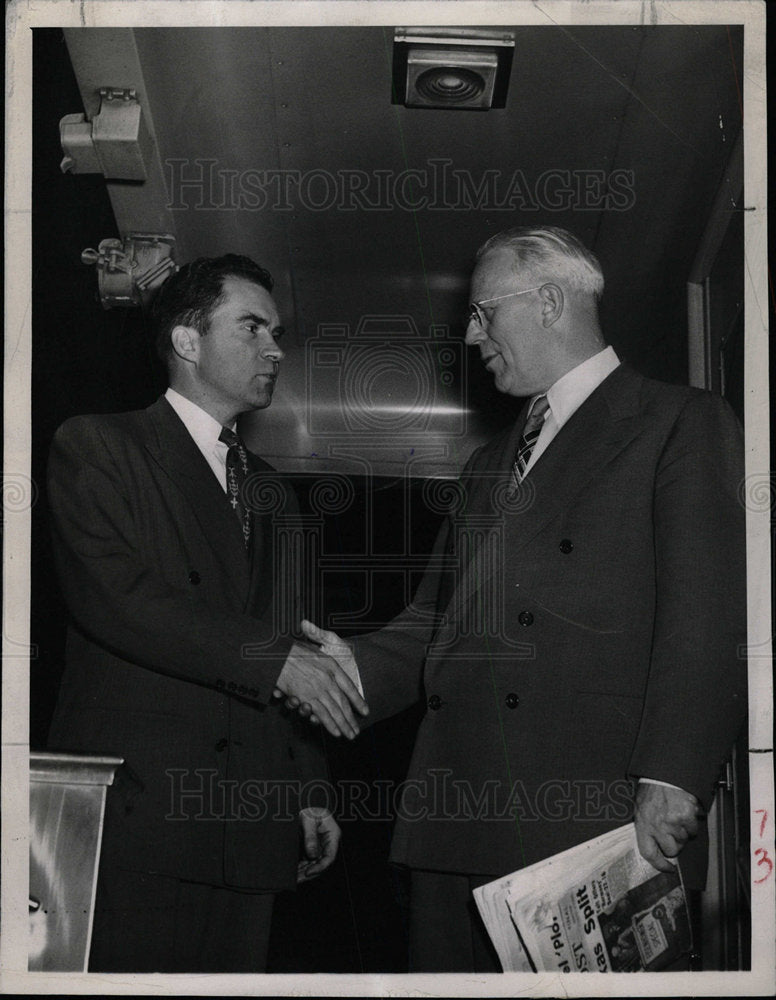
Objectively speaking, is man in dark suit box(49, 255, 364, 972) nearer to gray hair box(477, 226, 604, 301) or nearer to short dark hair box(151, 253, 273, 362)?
short dark hair box(151, 253, 273, 362)

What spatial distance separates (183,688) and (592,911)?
0.90 m

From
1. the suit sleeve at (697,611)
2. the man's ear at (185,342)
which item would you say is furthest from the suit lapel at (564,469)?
the man's ear at (185,342)

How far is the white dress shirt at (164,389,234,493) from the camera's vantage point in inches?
100

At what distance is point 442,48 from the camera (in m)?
2.71

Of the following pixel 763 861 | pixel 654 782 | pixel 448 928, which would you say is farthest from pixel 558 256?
pixel 448 928

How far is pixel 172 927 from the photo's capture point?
6.91 feet

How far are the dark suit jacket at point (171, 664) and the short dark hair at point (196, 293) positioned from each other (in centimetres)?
39

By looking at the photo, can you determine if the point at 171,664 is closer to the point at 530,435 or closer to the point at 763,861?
the point at 530,435

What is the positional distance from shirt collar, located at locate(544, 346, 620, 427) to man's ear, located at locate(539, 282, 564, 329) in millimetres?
Answer: 125

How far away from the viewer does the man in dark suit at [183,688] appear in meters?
2.12

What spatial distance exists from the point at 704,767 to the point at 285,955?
5.92 ft

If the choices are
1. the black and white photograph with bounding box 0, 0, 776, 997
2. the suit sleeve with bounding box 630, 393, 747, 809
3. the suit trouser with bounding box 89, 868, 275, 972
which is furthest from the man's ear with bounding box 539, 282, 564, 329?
the suit trouser with bounding box 89, 868, 275, 972

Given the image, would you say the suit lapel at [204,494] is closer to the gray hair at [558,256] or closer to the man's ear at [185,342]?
the man's ear at [185,342]

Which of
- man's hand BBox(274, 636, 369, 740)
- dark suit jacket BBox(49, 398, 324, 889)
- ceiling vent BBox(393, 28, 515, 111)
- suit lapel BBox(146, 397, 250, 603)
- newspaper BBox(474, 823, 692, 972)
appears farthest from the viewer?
ceiling vent BBox(393, 28, 515, 111)
